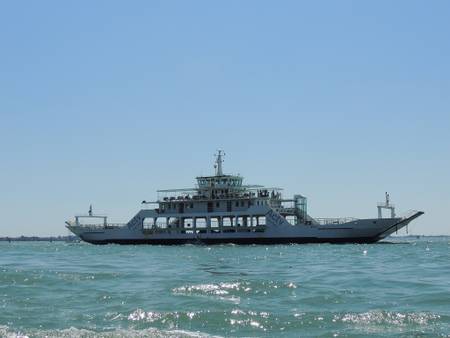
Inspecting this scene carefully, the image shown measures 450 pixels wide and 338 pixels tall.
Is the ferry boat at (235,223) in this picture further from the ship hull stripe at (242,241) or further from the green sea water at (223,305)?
the green sea water at (223,305)

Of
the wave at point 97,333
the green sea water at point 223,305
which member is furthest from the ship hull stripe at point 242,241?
the wave at point 97,333

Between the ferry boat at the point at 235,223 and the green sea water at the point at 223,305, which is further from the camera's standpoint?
the ferry boat at the point at 235,223

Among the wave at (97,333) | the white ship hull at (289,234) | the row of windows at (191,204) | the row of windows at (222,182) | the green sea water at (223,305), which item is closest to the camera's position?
the wave at (97,333)

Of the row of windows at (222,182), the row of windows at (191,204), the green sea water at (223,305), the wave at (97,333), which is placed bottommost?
the wave at (97,333)

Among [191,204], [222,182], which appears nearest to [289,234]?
[222,182]

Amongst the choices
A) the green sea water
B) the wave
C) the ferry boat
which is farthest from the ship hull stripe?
the wave

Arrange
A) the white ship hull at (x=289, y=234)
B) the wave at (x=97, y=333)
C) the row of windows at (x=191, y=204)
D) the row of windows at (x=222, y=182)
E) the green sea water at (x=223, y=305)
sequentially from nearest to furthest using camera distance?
1. the wave at (x=97, y=333)
2. the green sea water at (x=223, y=305)
3. the white ship hull at (x=289, y=234)
4. the row of windows at (x=191, y=204)
5. the row of windows at (x=222, y=182)

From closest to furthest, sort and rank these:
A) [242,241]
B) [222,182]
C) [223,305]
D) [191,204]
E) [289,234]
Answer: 1. [223,305]
2. [289,234]
3. [242,241]
4. [222,182]
5. [191,204]

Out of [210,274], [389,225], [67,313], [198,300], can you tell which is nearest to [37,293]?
[67,313]

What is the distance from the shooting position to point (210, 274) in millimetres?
27406

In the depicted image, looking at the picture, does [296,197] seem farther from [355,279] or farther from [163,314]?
[163,314]

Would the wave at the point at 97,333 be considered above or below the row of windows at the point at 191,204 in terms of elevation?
below

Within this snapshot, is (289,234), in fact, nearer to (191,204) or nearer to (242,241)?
(242,241)

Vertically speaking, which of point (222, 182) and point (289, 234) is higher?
point (222, 182)
